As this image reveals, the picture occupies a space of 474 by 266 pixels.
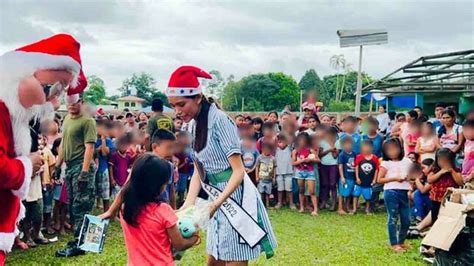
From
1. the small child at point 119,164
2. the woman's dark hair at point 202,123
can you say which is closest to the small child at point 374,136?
the small child at point 119,164

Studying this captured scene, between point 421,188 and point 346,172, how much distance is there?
1.96 metres

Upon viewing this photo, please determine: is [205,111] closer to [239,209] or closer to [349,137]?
[239,209]

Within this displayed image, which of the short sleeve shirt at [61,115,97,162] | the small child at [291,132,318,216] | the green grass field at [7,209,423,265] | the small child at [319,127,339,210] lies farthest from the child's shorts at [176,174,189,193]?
the short sleeve shirt at [61,115,97,162]

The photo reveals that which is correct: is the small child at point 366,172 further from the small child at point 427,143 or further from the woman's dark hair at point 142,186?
the woman's dark hair at point 142,186

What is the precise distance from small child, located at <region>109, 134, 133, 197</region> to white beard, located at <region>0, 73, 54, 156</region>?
5527 mm

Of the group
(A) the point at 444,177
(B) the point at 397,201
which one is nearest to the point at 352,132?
(B) the point at 397,201

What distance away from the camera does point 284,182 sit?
914 centimetres

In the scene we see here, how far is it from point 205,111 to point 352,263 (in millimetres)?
3246

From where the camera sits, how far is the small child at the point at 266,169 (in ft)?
29.7

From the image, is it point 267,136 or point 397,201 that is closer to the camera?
point 397,201

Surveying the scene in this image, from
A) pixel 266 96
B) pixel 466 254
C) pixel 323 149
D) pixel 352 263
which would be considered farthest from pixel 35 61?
pixel 266 96

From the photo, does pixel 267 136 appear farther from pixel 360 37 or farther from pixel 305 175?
pixel 360 37

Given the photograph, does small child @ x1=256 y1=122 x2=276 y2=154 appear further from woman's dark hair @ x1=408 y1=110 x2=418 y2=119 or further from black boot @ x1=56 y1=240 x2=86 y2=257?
black boot @ x1=56 y1=240 x2=86 y2=257

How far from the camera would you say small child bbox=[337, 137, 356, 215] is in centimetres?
885
